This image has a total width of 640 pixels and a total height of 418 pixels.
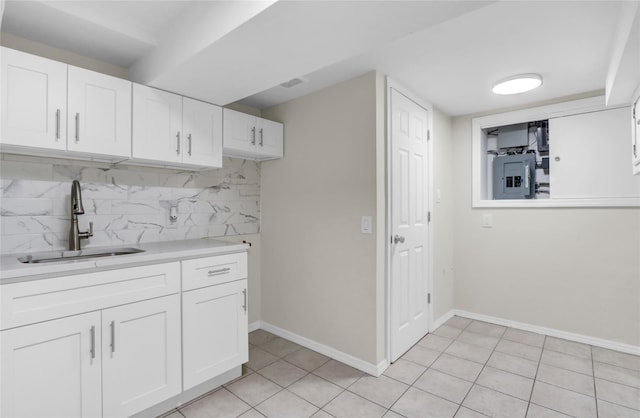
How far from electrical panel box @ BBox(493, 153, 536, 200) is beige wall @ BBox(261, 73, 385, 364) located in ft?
6.34

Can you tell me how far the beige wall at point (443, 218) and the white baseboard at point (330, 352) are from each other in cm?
115

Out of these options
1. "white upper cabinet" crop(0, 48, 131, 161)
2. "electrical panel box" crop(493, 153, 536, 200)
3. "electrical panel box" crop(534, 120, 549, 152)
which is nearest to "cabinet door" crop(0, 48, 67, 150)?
"white upper cabinet" crop(0, 48, 131, 161)

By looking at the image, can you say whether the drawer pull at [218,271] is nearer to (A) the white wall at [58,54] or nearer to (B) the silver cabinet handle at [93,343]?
(B) the silver cabinet handle at [93,343]

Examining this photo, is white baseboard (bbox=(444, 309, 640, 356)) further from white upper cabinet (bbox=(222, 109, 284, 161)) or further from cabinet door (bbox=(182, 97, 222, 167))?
cabinet door (bbox=(182, 97, 222, 167))

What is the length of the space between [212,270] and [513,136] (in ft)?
10.9

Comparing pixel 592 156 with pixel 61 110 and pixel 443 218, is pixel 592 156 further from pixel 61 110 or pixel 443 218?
pixel 61 110

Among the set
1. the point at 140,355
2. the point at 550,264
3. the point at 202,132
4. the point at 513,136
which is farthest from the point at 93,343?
the point at 513,136

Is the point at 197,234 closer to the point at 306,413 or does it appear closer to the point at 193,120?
the point at 193,120

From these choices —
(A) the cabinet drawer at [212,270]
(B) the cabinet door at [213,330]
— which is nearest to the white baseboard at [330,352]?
(B) the cabinet door at [213,330]

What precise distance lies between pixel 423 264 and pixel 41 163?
298 cm

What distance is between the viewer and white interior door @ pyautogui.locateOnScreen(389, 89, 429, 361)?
2.50 meters

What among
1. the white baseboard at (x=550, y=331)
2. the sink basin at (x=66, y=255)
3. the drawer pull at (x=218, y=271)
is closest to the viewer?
the sink basin at (x=66, y=255)

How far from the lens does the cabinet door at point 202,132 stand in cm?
223

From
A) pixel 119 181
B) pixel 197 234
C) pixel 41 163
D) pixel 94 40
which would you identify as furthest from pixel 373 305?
pixel 94 40
